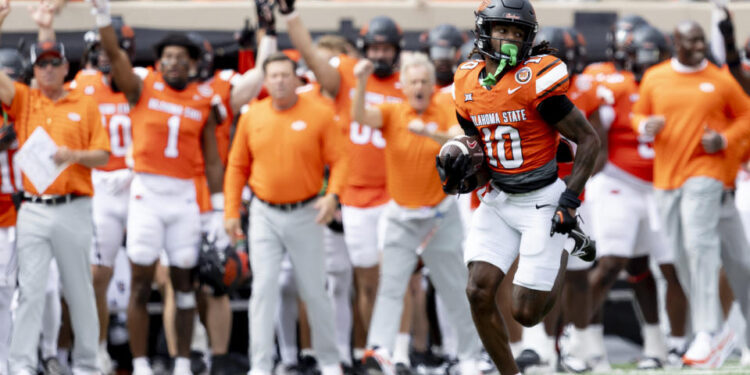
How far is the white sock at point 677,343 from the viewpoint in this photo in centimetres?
807

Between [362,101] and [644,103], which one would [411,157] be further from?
[644,103]

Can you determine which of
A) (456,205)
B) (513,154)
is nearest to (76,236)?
(456,205)

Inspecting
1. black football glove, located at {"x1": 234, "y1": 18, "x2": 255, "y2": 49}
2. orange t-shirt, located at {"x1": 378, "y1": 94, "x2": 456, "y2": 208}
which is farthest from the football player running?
black football glove, located at {"x1": 234, "y1": 18, "x2": 255, "y2": 49}

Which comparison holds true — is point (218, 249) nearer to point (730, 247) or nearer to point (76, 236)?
point (76, 236)

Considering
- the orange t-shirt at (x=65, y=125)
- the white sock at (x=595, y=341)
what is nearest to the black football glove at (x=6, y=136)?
the orange t-shirt at (x=65, y=125)

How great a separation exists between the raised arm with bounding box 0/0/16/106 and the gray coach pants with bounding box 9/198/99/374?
1.98ft

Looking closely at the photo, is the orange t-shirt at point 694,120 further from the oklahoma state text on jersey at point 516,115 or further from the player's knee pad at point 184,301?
the player's knee pad at point 184,301

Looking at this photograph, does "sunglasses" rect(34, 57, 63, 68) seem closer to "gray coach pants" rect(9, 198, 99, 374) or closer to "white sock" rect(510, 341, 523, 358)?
"gray coach pants" rect(9, 198, 99, 374)

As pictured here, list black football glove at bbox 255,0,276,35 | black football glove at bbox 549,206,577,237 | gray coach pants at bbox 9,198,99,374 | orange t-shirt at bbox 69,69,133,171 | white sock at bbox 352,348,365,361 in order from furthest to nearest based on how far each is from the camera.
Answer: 1. white sock at bbox 352,348,365,361
2. orange t-shirt at bbox 69,69,133,171
3. black football glove at bbox 255,0,276,35
4. gray coach pants at bbox 9,198,99,374
5. black football glove at bbox 549,206,577,237

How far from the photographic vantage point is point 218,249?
7.44 meters

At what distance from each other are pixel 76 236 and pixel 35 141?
586mm

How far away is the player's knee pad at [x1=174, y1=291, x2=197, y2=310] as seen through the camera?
24.3 feet

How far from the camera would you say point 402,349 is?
7.77m

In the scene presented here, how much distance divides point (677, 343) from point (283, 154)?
3038 mm
